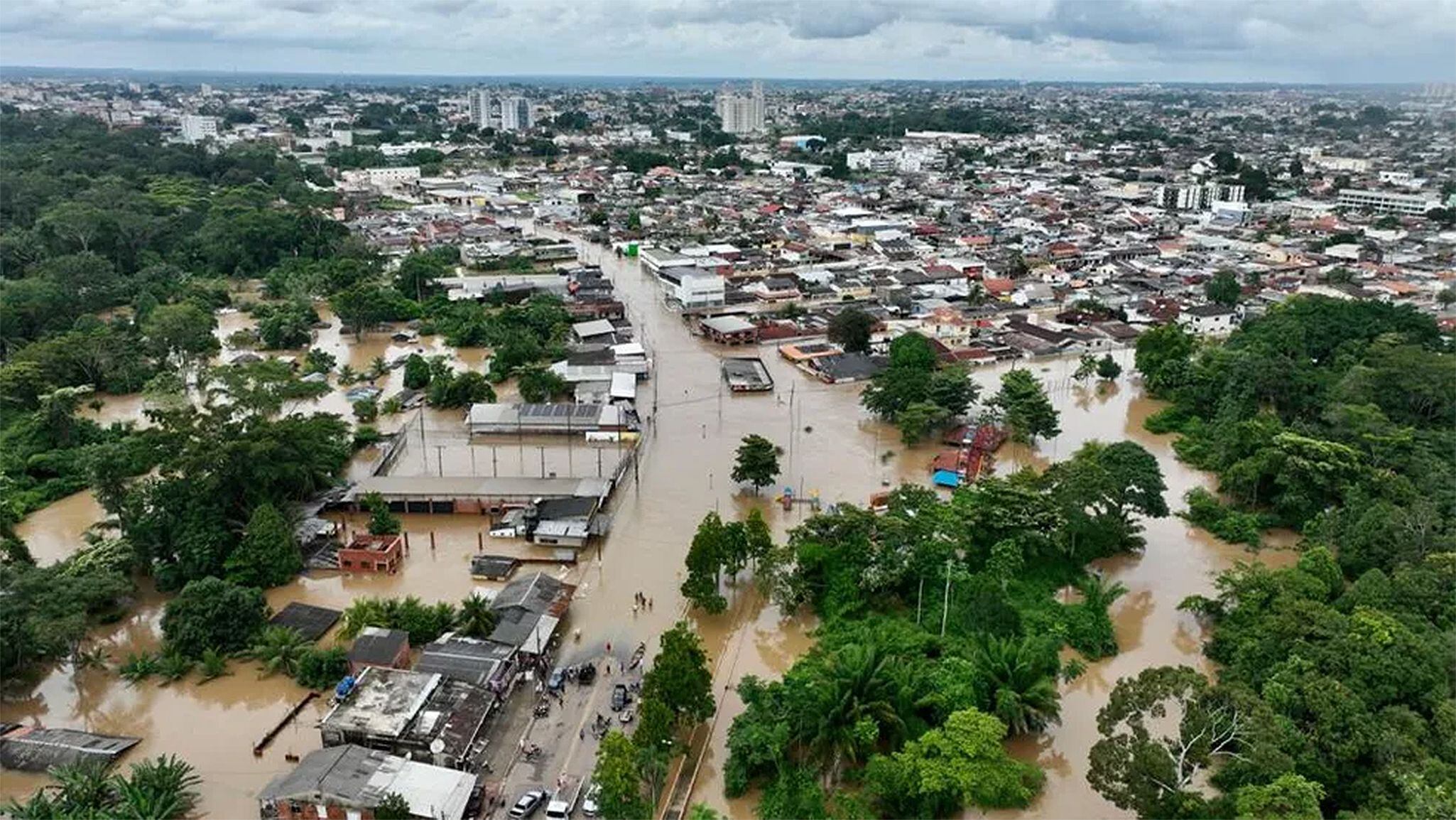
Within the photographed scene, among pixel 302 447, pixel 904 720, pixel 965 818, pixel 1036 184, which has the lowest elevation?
pixel 965 818

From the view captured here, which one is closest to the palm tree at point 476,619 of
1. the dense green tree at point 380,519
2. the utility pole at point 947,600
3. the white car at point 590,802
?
the white car at point 590,802

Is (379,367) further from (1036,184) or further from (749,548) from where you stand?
(1036,184)

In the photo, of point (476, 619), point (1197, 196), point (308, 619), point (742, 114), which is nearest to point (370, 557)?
point (308, 619)

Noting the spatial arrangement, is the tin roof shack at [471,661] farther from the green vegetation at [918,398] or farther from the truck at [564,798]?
the green vegetation at [918,398]

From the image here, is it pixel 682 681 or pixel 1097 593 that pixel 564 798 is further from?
pixel 1097 593

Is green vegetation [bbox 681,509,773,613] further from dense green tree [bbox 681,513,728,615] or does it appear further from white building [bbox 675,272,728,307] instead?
white building [bbox 675,272,728,307]

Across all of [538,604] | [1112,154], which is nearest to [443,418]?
[538,604]

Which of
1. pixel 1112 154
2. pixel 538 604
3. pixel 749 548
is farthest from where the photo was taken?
pixel 1112 154

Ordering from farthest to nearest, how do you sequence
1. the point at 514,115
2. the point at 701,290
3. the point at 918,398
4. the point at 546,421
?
the point at 514,115, the point at 701,290, the point at 918,398, the point at 546,421
